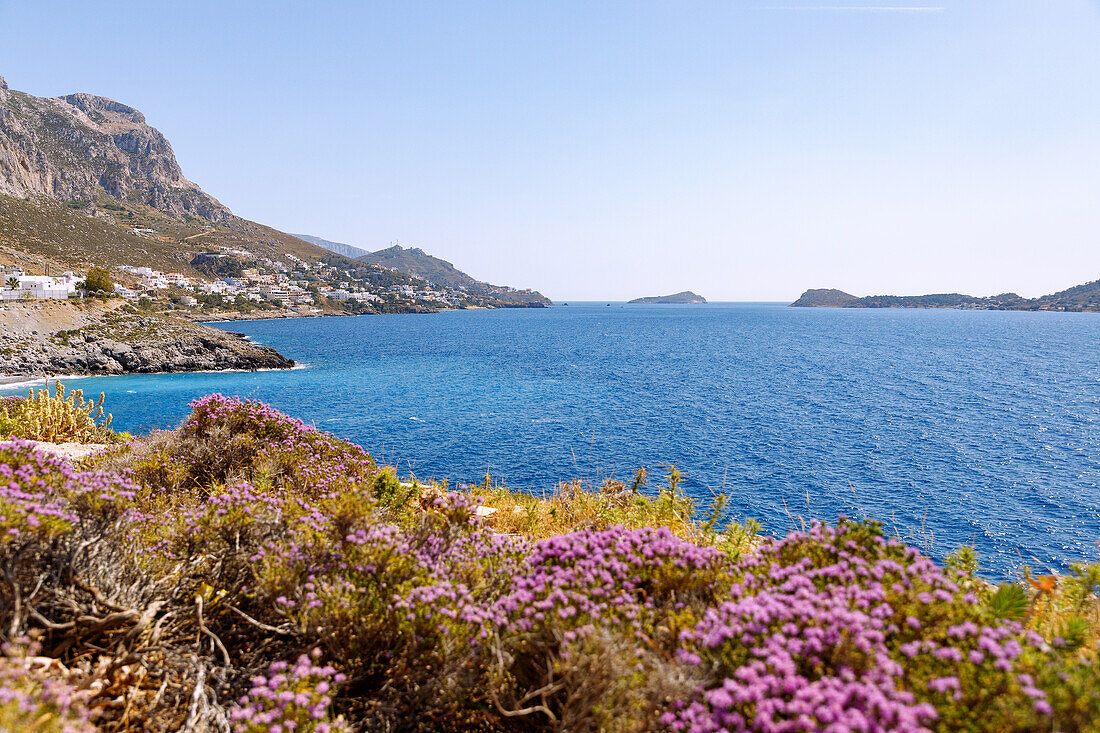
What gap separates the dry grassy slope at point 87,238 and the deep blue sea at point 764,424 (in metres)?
72.2

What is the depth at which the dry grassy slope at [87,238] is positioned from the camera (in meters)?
97.9

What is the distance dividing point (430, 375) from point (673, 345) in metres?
51.2

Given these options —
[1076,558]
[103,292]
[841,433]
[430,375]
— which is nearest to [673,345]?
[430,375]

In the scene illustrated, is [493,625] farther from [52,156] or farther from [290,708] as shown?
[52,156]

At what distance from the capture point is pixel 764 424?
34969mm

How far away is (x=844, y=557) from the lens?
3514 mm

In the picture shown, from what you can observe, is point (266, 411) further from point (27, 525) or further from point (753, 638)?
point (753, 638)

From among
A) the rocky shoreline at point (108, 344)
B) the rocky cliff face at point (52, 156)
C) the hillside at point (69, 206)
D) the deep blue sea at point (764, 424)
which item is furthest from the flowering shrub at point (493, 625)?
the rocky cliff face at point (52, 156)

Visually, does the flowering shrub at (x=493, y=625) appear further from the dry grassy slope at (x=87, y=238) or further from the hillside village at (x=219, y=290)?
the dry grassy slope at (x=87, y=238)

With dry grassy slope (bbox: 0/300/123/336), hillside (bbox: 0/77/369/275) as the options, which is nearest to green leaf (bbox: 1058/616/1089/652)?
dry grassy slope (bbox: 0/300/123/336)

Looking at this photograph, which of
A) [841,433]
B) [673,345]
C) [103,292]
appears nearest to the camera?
[841,433]

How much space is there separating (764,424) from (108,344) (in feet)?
217

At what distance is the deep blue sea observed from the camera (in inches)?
868

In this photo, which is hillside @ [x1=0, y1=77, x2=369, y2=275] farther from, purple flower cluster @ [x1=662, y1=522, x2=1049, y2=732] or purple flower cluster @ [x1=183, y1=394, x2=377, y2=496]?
purple flower cluster @ [x1=662, y1=522, x2=1049, y2=732]
